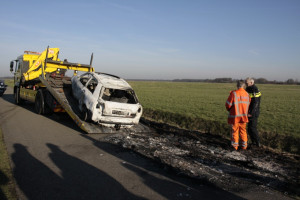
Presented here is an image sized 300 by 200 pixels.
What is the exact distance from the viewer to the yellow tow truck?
8383 millimetres

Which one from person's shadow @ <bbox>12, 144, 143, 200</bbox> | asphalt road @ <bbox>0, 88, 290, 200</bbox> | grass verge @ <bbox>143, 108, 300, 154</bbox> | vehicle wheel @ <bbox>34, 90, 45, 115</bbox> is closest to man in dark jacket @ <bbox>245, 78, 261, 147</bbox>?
grass verge @ <bbox>143, 108, 300, 154</bbox>

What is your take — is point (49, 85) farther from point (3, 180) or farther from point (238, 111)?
point (238, 111)

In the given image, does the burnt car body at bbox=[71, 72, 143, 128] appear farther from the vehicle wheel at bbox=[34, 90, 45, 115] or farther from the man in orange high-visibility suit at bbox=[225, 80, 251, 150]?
the man in orange high-visibility suit at bbox=[225, 80, 251, 150]

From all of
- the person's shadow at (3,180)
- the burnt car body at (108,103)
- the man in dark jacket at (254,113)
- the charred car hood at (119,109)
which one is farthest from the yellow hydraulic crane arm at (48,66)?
the man in dark jacket at (254,113)

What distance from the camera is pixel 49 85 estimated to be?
970 cm

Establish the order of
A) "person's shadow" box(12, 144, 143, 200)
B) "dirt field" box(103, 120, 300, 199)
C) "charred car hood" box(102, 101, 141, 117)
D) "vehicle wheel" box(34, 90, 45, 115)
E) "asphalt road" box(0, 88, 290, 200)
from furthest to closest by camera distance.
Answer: "vehicle wheel" box(34, 90, 45, 115) → "charred car hood" box(102, 101, 141, 117) → "dirt field" box(103, 120, 300, 199) → "asphalt road" box(0, 88, 290, 200) → "person's shadow" box(12, 144, 143, 200)

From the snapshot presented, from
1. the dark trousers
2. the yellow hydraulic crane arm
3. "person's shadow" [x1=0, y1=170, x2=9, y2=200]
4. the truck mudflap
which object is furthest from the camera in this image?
the yellow hydraulic crane arm

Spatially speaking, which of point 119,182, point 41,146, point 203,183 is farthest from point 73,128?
point 203,183

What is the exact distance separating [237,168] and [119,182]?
2492mm

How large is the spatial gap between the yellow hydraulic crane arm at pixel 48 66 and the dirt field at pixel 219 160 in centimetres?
512

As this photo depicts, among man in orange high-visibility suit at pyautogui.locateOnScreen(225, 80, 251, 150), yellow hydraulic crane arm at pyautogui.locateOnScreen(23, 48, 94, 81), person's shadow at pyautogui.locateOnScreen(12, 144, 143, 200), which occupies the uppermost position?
yellow hydraulic crane arm at pyautogui.locateOnScreen(23, 48, 94, 81)

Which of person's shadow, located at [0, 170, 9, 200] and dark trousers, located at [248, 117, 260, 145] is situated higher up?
dark trousers, located at [248, 117, 260, 145]

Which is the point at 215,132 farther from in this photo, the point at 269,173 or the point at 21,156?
the point at 21,156

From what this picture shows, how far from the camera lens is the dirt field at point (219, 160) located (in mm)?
4484
